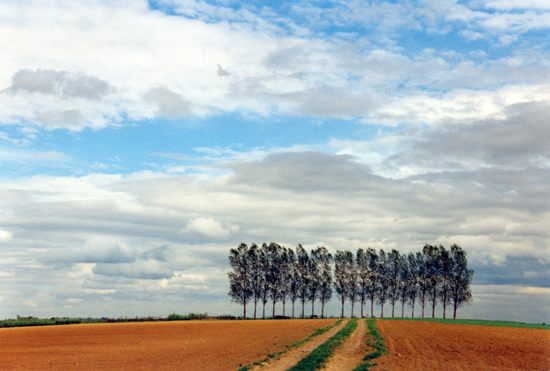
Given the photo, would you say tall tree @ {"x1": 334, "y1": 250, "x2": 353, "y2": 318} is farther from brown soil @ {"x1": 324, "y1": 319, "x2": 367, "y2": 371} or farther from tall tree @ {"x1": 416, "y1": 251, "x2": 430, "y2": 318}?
brown soil @ {"x1": 324, "y1": 319, "x2": 367, "y2": 371}

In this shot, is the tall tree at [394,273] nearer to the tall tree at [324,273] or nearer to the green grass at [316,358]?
the tall tree at [324,273]

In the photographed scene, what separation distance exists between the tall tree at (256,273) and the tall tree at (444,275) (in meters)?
48.9

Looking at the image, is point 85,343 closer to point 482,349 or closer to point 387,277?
point 482,349

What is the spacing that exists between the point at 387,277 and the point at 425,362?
138 meters

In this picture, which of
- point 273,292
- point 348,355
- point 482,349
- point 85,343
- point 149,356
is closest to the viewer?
point 348,355

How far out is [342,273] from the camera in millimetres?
171875

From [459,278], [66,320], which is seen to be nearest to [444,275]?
[459,278]

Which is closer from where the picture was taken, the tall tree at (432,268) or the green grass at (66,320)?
the green grass at (66,320)

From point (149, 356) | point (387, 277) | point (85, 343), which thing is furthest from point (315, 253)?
point (149, 356)

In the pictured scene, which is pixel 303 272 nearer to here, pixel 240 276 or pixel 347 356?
pixel 240 276

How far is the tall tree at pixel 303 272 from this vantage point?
544 feet

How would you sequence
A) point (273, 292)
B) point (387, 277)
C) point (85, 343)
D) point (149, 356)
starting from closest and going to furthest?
1. point (149, 356)
2. point (85, 343)
3. point (273, 292)
4. point (387, 277)

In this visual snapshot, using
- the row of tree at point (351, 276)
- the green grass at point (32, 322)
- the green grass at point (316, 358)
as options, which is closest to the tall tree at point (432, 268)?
the row of tree at point (351, 276)

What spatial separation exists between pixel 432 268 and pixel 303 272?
36.3 metres
